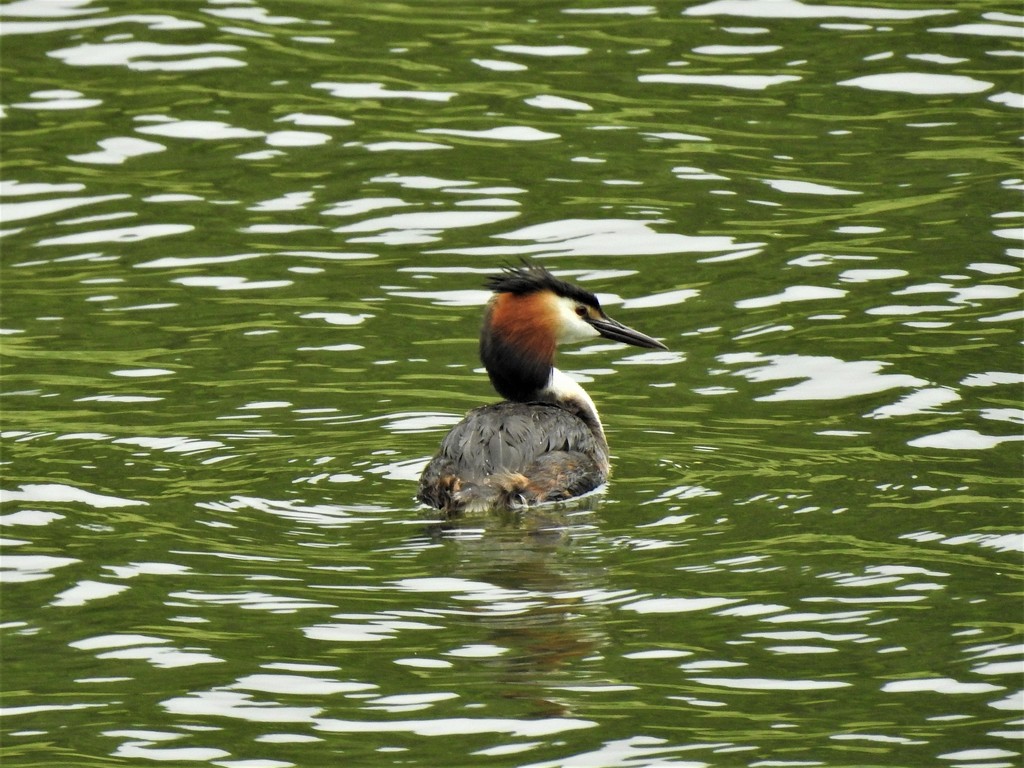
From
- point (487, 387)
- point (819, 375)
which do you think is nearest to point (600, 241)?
point (487, 387)

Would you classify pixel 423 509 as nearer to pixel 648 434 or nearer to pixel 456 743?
pixel 648 434

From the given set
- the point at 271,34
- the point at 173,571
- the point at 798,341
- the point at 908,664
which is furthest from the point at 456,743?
the point at 271,34

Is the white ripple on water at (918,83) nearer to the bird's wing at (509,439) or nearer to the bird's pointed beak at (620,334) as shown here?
the bird's pointed beak at (620,334)

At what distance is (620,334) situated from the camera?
11164 millimetres

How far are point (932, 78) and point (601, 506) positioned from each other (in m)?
7.73

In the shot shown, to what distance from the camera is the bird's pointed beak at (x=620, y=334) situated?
11062 mm

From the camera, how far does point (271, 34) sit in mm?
17750

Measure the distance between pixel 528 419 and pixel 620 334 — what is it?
3.80 feet

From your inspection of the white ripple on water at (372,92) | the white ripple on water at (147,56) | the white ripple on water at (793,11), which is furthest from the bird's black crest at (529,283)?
the white ripple on water at (793,11)

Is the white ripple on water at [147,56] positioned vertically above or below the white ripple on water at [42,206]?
above

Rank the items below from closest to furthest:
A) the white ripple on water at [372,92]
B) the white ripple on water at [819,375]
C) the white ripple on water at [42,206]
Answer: the white ripple on water at [819,375] → the white ripple on water at [42,206] → the white ripple on water at [372,92]

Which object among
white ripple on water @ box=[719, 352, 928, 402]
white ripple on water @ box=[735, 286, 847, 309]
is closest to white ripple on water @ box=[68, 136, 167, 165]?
white ripple on water @ box=[735, 286, 847, 309]

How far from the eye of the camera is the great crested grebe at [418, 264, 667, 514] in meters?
9.73

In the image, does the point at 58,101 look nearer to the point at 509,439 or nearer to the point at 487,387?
the point at 487,387
